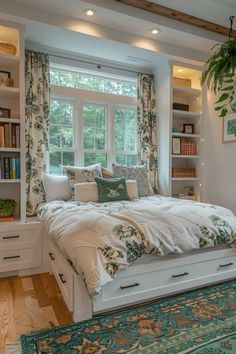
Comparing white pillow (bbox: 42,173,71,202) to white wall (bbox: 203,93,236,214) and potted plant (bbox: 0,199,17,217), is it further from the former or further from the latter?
white wall (bbox: 203,93,236,214)

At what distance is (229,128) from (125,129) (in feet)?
4.82

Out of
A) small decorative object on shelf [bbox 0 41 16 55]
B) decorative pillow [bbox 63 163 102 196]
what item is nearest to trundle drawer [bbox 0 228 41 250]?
decorative pillow [bbox 63 163 102 196]

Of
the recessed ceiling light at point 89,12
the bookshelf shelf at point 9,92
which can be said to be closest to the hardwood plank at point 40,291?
the bookshelf shelf at point 9,92

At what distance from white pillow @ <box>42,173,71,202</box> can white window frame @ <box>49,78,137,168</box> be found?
0.51 m

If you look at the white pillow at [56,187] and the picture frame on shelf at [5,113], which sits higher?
the picture frame on shelf at [5,113]

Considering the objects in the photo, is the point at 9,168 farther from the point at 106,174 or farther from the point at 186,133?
the point at 186,133

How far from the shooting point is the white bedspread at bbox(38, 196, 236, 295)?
157 cm

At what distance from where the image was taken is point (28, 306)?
2018mm

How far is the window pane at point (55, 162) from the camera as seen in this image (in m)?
3.40

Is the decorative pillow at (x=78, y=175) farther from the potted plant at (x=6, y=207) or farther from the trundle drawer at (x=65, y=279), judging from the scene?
the trundle drawer at (x=65, y=279)

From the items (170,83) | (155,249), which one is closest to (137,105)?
(170,83)

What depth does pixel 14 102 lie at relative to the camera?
9.88 feet

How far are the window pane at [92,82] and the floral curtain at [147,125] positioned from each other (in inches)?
6.8

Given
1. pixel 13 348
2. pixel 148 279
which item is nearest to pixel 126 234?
pixel 148 279
